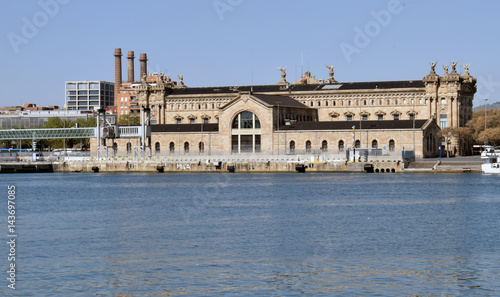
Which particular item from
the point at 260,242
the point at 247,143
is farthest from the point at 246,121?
the point at 260,242

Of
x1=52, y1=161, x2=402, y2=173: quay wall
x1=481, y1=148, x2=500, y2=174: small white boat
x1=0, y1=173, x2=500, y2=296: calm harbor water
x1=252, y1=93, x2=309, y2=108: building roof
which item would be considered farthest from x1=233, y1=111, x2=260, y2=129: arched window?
x1=0, y1=173, x2=500, y2=296: calm harbor water

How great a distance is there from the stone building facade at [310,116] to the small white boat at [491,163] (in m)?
12.1

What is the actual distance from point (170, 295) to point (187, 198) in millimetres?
38750

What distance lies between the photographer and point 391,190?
248ft

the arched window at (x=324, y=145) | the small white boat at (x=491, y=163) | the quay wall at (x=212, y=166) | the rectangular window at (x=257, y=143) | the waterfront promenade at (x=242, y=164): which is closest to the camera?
the small white boat at (x=491, y=163)

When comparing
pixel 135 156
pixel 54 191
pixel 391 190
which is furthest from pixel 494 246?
pixel 135 156

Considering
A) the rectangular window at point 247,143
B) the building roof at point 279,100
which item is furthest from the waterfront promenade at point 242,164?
the building roof at point 279,100

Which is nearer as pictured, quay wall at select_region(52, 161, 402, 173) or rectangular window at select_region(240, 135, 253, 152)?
quay wall at select_region(52, 161, 402, 173)

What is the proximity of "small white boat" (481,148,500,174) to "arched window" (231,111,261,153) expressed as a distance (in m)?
33.9

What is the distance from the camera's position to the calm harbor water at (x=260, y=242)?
32781 millimetres

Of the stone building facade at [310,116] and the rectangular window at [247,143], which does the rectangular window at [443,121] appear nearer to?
the stone building facade at [310,116]

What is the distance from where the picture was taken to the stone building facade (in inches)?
4727

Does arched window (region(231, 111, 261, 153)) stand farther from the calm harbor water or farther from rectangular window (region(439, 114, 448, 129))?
the calm harbor water

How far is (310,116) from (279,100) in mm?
9441
